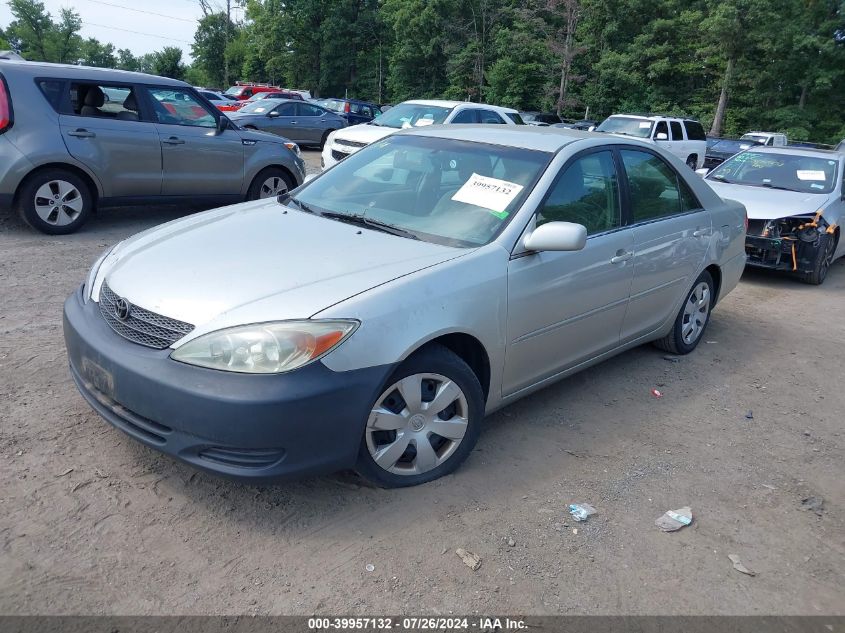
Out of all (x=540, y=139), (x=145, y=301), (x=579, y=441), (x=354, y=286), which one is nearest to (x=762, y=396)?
(x=579, y=441)

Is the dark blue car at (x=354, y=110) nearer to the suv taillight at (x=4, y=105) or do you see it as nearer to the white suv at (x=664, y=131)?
the white suv at (x=664, y=131)

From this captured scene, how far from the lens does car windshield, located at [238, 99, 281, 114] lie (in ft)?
58.9

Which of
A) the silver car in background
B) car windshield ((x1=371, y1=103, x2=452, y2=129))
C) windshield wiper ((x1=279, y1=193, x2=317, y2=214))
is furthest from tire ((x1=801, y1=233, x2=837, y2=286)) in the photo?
car windshield ((x1=371, y1=103, x2=452, y2=129))

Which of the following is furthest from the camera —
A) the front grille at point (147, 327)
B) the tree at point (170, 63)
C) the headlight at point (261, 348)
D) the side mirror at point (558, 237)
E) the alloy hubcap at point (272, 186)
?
the tree at point (170, 63)

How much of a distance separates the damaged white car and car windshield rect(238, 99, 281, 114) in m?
12.2

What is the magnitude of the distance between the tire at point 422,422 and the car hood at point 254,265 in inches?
17.6

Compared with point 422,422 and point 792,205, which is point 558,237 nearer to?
point 422,422

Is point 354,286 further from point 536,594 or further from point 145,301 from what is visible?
point 536,594

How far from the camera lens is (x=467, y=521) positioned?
3098 mm

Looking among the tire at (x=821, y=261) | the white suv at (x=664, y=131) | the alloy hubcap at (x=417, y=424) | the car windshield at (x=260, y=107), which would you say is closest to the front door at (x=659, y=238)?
the alloy hubcap at (x=417, y=424)

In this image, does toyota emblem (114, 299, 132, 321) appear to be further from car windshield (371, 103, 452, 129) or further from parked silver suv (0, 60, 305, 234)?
car windshield (371, 103, 452, 129)

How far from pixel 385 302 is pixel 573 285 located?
4.54 ft

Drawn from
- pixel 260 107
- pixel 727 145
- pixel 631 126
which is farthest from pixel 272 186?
pixel 727 145

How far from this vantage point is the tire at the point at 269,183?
9141 mm
